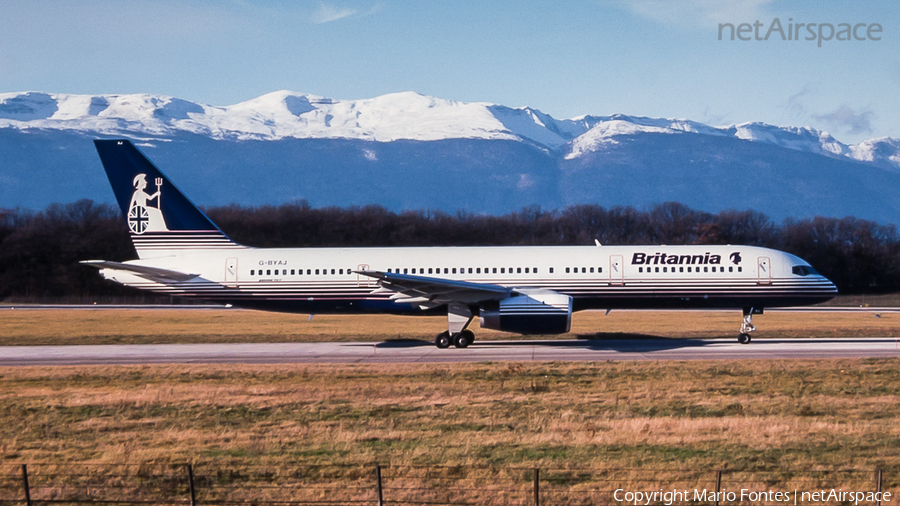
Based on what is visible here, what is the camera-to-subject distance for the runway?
32.5 metres

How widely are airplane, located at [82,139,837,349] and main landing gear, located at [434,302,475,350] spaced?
1.7 inches

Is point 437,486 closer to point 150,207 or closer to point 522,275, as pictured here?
point 522,275

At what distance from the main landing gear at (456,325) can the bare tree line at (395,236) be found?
58.8m

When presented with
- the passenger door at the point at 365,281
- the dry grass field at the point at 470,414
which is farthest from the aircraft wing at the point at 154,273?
the dry grass field at the point at 470,414

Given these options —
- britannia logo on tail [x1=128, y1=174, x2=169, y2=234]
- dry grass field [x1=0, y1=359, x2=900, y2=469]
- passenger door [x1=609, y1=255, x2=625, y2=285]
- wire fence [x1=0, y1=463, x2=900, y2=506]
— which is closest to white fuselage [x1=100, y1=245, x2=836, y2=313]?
passenger door [x1=609, y1=255, x2=625, y2=285]

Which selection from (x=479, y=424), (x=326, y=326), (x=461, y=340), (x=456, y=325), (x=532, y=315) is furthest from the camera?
(x=326, y=326)

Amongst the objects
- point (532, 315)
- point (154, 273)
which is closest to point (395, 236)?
point (154, 273)

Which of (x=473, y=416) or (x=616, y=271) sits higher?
(x=616, y=271)

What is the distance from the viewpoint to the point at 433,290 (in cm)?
3522

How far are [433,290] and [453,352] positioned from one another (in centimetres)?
278

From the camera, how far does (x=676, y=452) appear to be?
16969 millimetres

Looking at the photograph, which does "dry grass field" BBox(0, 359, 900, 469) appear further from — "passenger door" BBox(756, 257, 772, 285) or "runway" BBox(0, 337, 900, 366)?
"passenger door" BBox(756, 257, 772, 285)

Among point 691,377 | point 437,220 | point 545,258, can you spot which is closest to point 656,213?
point 437,220

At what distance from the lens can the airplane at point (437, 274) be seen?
36.8m
